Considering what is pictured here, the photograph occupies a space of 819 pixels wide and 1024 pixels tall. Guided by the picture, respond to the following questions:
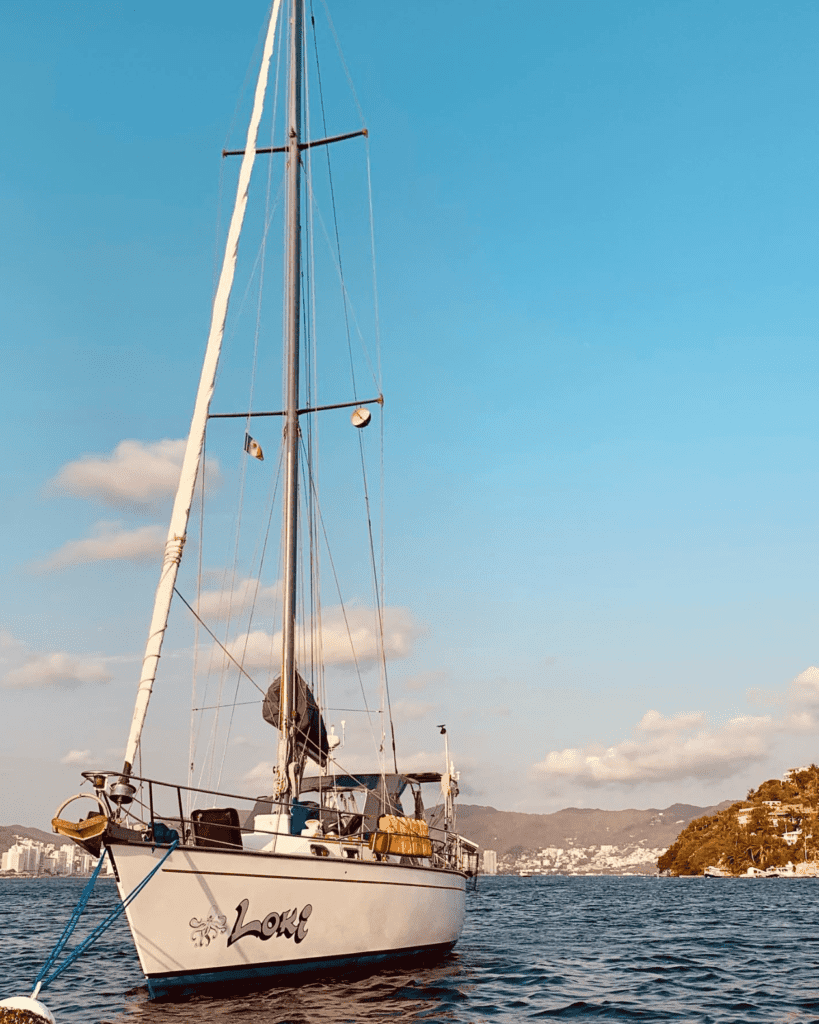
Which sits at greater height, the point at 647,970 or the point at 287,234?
the point at 287,234

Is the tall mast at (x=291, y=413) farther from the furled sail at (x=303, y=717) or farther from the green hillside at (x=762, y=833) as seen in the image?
the green hillside at (x=762, y=833)

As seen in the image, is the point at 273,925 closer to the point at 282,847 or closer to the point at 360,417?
the point at 282,847

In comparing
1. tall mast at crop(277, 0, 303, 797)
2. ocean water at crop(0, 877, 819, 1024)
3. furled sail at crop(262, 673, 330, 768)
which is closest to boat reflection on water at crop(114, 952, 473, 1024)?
ocean water at crop(0, 877, 819, 1024)

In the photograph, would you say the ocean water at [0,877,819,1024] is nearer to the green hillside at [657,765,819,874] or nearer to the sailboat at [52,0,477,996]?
the sailboat at [52,0,477,996]

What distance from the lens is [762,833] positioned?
516ft

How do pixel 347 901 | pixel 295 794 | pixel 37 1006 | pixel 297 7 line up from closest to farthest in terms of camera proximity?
1. pixel 37 1006
2. pixel 347 901
3. pixel 295 794
4. pixel 297 7

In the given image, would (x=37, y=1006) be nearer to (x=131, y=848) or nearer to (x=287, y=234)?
(x=131, y=848)

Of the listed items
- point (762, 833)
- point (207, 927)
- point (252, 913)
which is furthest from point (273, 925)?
point (762, 833)

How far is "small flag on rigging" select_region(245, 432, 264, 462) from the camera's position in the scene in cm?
2103

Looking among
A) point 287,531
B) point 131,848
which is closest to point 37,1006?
point 131,848

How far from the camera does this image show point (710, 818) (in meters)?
188

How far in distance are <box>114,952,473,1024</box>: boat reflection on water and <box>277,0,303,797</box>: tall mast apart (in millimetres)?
3935

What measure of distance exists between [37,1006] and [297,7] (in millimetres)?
22880

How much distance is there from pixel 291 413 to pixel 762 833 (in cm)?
16041
